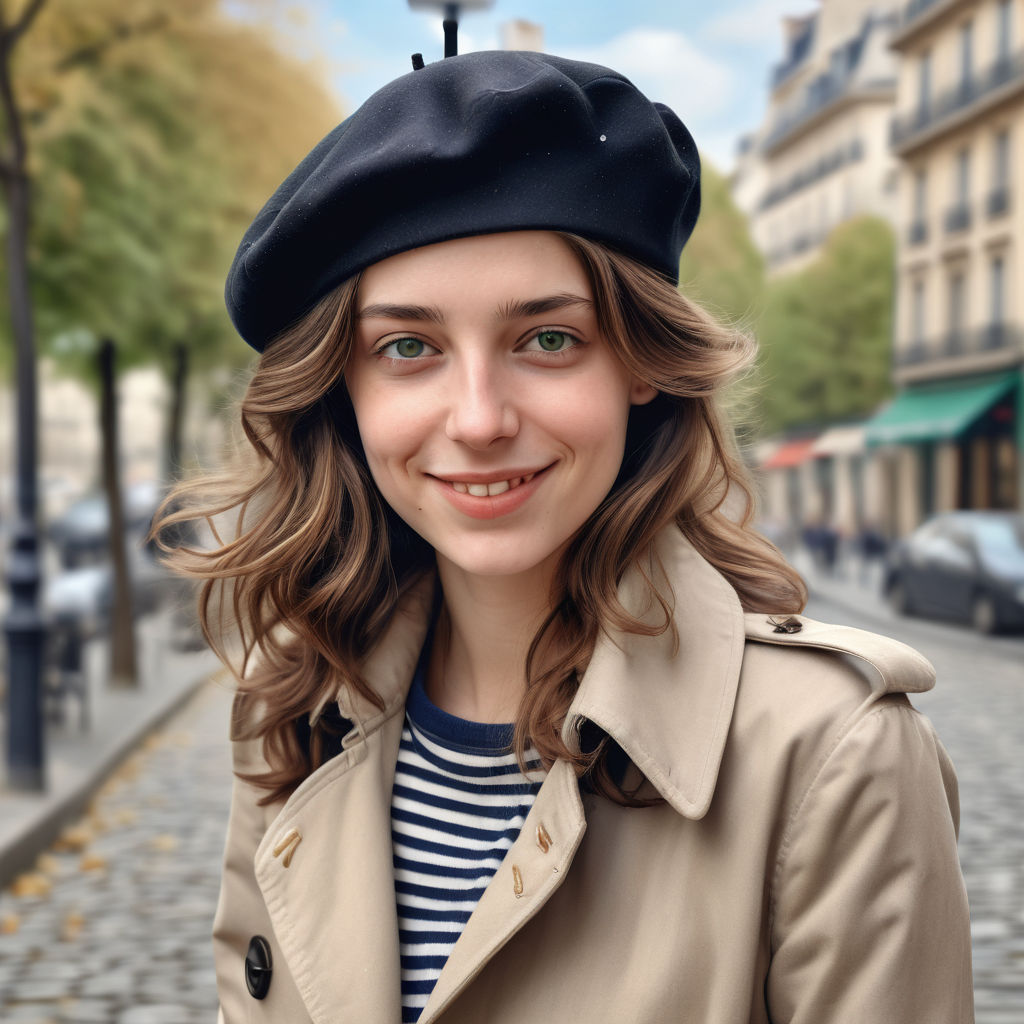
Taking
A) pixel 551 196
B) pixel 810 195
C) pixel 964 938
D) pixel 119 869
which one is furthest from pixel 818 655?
pixel 810 195

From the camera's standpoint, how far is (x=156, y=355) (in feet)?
50.7

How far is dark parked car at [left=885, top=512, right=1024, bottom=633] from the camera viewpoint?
15883 millimetres

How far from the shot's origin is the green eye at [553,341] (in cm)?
175

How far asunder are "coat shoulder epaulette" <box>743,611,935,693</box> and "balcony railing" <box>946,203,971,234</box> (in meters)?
35.7

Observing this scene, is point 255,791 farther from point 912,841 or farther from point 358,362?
point 912,841

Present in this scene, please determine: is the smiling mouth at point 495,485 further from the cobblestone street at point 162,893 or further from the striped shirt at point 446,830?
the cobblestone street at point 162,893

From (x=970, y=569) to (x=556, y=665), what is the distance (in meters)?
15.8

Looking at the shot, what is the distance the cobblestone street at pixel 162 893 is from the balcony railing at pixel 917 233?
96.6ft

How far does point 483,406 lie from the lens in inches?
67.5

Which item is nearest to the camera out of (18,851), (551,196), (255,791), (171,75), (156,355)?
(551,196)

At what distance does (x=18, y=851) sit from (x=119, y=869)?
1.62 ft

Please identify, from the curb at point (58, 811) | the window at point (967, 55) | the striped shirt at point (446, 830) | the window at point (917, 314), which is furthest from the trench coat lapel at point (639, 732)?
the window at point (917, 314)

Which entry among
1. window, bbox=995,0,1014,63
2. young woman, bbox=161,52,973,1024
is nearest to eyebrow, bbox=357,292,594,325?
young woman, bbox=161,52,973,1024

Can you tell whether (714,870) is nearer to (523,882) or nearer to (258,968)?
(523,882)
